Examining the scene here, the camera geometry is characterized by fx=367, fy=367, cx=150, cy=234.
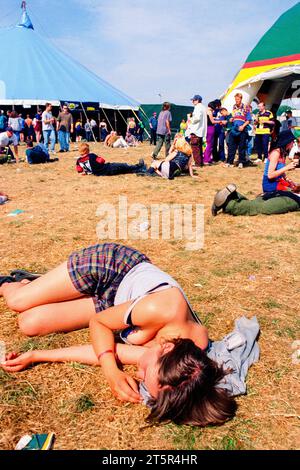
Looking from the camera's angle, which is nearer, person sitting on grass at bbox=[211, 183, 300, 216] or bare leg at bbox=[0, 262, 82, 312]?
bare leg at bbox=[0, 262, 82, 312]

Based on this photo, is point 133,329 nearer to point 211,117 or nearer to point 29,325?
point 29,325

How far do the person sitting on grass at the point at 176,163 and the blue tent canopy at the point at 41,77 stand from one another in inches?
595

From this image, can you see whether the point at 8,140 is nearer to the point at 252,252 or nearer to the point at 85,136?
the point at 252,252

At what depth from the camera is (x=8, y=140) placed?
41.4 feet

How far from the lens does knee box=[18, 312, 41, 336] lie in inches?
114

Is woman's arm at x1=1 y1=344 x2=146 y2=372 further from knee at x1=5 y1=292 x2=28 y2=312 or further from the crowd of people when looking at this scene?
knee at x1=5 y1=292 x2=28 y2=312

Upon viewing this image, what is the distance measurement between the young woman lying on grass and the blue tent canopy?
2187 centimetres

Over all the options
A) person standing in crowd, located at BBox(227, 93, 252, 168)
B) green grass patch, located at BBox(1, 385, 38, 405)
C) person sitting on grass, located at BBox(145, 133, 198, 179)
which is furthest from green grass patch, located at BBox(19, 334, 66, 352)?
person standing in crowd, located at BBox(227, 93, 252, 168)

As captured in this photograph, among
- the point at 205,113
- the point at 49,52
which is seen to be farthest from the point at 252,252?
the point at 49,52

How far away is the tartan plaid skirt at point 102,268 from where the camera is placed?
8.84 feet

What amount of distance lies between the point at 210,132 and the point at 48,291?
1003 centimetres

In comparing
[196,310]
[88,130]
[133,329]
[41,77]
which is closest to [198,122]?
[196,310]

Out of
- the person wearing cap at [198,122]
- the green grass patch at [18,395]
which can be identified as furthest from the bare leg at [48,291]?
the person wearing cap at [198,122]

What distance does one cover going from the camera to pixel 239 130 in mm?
11148
